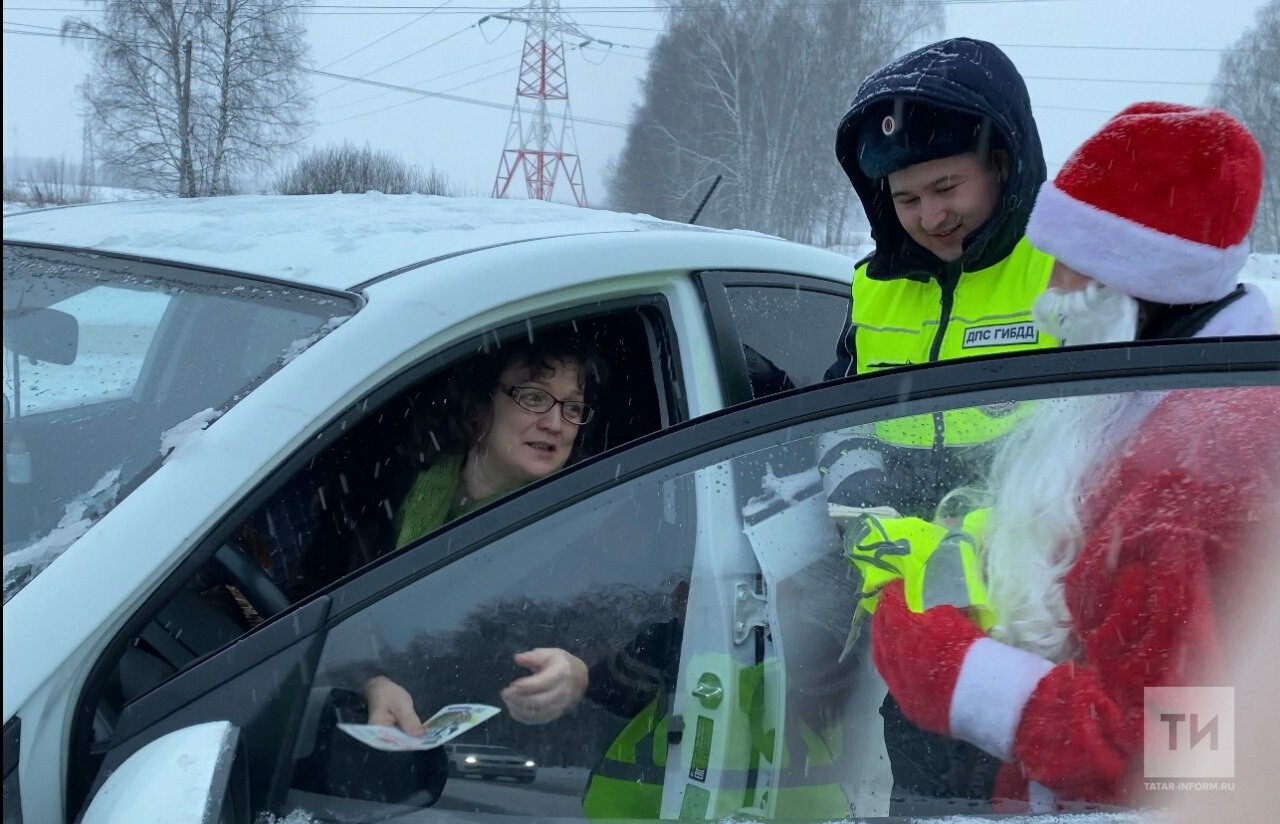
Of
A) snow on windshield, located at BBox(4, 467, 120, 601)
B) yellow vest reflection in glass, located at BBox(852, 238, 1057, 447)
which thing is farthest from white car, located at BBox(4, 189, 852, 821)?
yellow vest reflection in glass, located at BBox(852, 238, 1057, 447)

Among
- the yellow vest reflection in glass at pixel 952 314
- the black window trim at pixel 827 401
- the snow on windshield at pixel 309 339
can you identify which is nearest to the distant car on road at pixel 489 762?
the black window trim at pixel 827 401

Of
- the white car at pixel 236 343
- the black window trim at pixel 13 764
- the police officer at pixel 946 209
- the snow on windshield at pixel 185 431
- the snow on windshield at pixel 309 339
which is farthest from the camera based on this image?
the police officer at pixel 946 209

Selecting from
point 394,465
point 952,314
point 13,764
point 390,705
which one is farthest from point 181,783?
point 952,314

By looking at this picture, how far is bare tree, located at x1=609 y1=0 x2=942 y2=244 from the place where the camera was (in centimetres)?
2317

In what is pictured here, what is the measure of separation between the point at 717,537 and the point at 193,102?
25726 millimetres

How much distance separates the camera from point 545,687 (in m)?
1.19

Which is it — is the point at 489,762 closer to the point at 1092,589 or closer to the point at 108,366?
the point at 1092,589

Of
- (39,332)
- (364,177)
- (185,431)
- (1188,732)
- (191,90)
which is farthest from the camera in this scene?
(191,90)

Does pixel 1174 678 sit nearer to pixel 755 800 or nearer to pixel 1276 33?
pixel 755 800

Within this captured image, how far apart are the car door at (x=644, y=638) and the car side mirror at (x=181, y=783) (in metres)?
0.04

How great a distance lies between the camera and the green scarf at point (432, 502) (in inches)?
89.3

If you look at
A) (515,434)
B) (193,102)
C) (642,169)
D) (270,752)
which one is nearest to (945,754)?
(270,752)

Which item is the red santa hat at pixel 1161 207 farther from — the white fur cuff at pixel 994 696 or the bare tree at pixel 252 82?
the bare tree at pixel 252 82

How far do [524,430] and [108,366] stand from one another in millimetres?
938
